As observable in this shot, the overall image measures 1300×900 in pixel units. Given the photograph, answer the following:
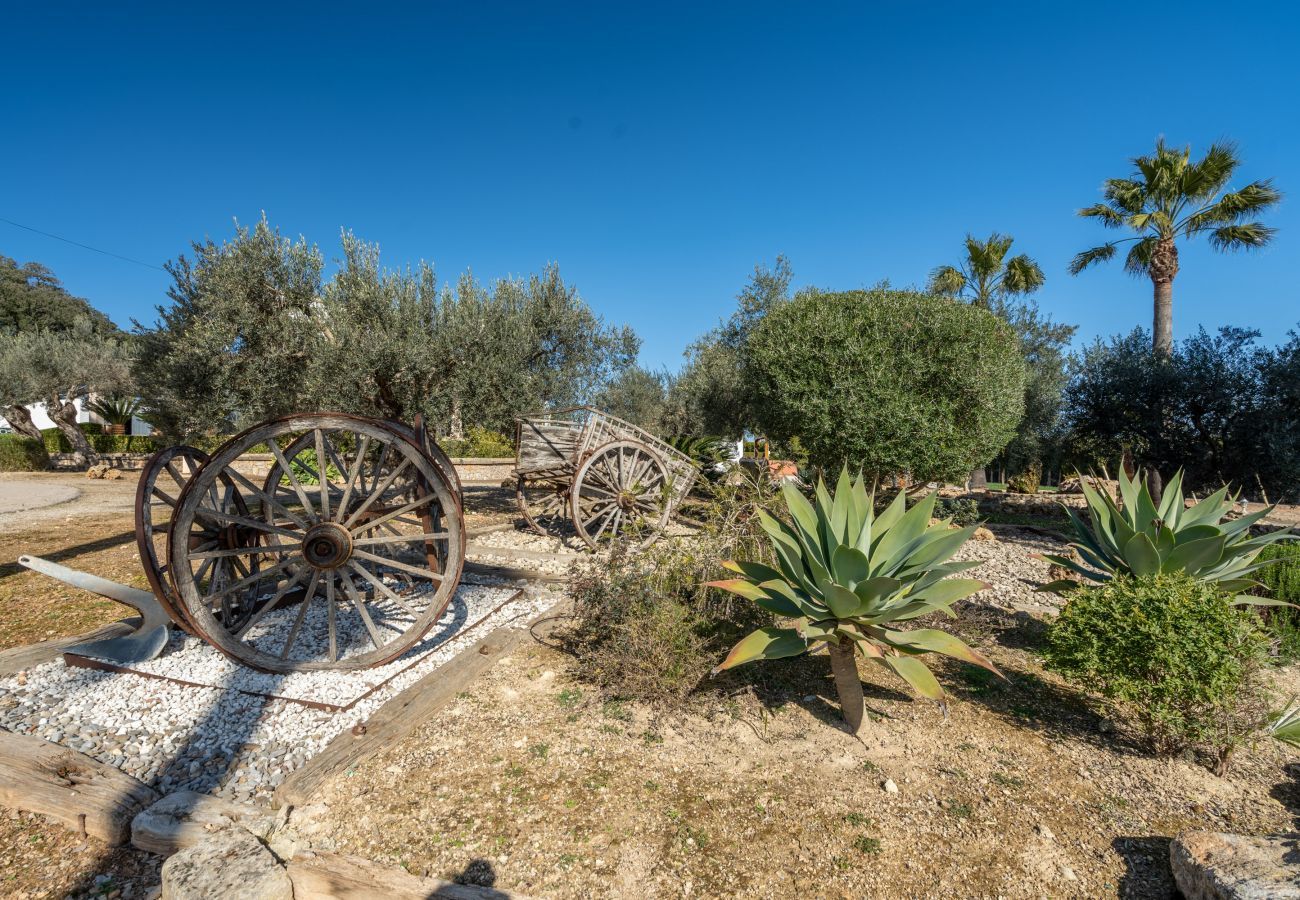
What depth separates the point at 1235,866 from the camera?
1901 millimetres

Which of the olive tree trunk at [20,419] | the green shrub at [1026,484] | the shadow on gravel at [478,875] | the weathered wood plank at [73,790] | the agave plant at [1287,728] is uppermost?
the green shrub at [1026,484]

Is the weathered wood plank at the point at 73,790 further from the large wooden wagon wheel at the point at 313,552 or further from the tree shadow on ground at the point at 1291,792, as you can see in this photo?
the tree shadow on ground at the point at 1291,792

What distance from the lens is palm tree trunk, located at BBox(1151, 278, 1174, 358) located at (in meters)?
13.4

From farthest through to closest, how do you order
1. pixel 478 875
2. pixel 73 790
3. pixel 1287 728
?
pixel 1287 728
pixel 73 790
pixel 478 875

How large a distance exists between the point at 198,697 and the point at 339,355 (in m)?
6.03

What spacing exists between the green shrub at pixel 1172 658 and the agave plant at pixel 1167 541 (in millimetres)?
341

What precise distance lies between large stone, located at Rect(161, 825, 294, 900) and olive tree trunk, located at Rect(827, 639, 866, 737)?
2491 mm

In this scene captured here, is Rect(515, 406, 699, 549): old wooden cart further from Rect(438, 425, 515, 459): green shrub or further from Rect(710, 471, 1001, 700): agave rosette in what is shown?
Rect(438, 425, 515, 459): green shrub

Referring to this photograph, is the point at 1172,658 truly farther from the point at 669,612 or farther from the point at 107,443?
the point at 107,443

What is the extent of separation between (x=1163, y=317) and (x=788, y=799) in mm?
16471

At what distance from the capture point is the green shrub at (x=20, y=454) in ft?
60.0

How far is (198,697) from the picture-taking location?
11.7 feet

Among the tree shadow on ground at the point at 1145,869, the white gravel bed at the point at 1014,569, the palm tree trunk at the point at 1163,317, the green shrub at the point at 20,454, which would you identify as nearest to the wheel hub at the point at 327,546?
the tree shadow on ground at the point at 1145,869

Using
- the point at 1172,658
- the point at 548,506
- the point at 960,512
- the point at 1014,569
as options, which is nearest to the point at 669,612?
the point at 1172,658
